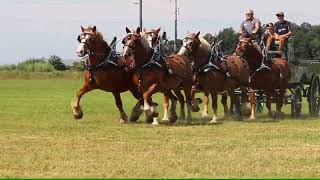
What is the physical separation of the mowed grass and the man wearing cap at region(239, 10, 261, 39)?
2.60m

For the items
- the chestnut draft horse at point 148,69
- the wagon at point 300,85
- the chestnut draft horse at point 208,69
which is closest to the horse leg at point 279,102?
the wagon at point 300,85

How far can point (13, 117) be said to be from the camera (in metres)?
18.6

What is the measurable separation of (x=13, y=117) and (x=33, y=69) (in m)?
60.2

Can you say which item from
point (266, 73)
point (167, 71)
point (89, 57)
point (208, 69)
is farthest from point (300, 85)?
point (89, 57)

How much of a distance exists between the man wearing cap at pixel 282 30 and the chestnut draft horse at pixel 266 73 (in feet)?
2.11

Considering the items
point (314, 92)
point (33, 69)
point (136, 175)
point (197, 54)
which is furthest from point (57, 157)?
point (33, 69)

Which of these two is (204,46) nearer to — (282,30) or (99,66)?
(99,66)

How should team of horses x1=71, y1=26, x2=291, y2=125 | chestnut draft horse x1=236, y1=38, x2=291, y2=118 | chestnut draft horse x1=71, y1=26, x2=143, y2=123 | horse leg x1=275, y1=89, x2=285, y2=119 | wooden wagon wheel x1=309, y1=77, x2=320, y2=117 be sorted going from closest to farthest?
1. team of horses x1=71, y1=26, x2=291, y2=125
2. chestnut draft horse x1=71, y1=26, x2=143, y2=123
3. chestnut draft horse x1=236, y1=38, x2=291, y2=118
4. horse leg x1=275, y1=89, x2=285, y2=119
5. wooden wagon wheel x1=309, y1=77, x2=320, y2=117

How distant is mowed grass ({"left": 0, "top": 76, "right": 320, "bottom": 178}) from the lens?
8984 mm

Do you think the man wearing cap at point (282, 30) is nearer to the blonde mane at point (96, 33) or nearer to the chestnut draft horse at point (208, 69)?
the chestnut draft horse at point (208, 69)

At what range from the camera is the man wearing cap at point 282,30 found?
1930 centimetres

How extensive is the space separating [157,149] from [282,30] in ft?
30.5

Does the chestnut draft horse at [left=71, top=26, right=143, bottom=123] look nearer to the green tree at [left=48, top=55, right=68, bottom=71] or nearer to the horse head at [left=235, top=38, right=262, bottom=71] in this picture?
the horse head at [left=235, top=38, right=262, bottom=71]

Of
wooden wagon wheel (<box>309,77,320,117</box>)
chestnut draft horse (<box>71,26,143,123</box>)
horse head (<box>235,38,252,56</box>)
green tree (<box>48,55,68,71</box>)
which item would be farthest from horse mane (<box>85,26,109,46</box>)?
green tree (<box>48,55,68,71</box>)
